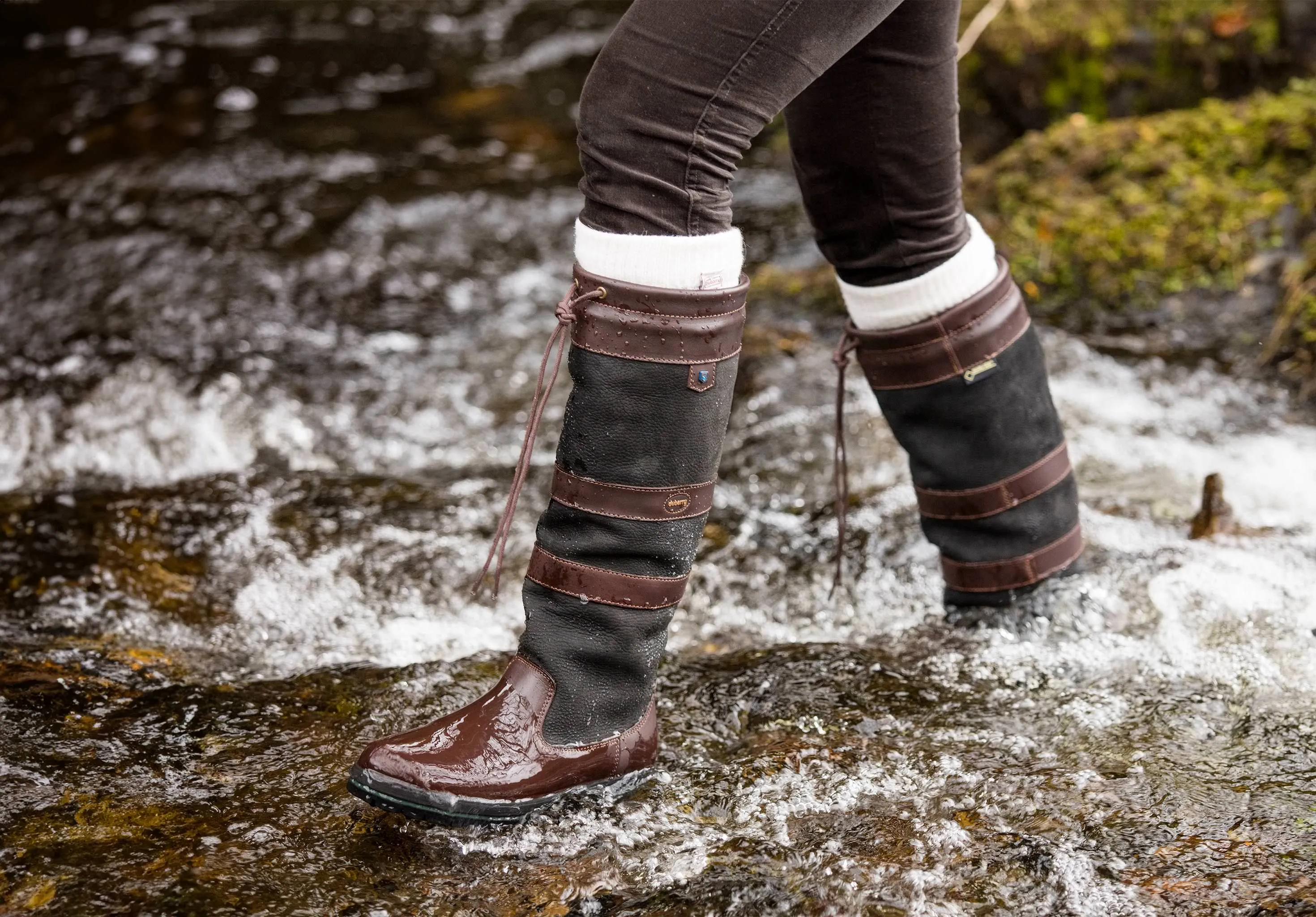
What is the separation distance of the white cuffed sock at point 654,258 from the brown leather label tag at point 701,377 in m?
0.12

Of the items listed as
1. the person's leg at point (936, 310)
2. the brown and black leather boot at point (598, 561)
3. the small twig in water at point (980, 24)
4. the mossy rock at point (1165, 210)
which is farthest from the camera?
the small twig in water at point (980, 24)

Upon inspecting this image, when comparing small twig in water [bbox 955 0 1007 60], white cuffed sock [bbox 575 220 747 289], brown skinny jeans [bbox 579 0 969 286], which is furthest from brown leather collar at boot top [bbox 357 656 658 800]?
small twig in water [bbox 955 0 1007 60]

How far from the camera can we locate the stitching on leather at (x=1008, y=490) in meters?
2.28

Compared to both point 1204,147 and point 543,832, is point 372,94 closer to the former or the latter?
point 1204,147

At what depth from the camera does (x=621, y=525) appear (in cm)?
180

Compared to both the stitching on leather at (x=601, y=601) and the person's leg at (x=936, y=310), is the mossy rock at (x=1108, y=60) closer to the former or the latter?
the person's leg at (x=936, y=310)

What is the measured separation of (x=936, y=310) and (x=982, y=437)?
0.27 metres

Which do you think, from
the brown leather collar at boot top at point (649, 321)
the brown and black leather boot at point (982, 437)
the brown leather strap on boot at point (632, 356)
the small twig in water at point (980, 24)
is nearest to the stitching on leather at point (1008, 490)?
the brown and black leather boot at point (982, 437)

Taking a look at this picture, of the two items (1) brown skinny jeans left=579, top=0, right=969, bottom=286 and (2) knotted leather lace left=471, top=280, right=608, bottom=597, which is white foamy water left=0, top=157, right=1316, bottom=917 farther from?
(1) brown skinny jeans left=579, top=0, right=969, bottom=286

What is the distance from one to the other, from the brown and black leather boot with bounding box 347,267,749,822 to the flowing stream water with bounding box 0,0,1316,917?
0.09m

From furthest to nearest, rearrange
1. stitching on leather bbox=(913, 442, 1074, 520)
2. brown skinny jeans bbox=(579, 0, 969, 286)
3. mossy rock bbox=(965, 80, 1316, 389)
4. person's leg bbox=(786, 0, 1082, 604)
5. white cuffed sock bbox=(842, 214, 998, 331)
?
1. mossy rock bbox=(965, 80, 1316, 389)
2. stitching on leather bbox=(913, 442, 1074, 520)
3. white cuffed sock bbox=(842, 214, 998, 331)
4. person's leg bbox=(786, 0, 1082, 604)
5. brown skinny jeans bbox=(579, 0, 969, 286)

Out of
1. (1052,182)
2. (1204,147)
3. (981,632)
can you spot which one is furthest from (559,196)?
(981,632)

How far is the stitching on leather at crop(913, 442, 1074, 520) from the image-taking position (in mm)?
2277

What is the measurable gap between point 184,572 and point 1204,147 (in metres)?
3.65
